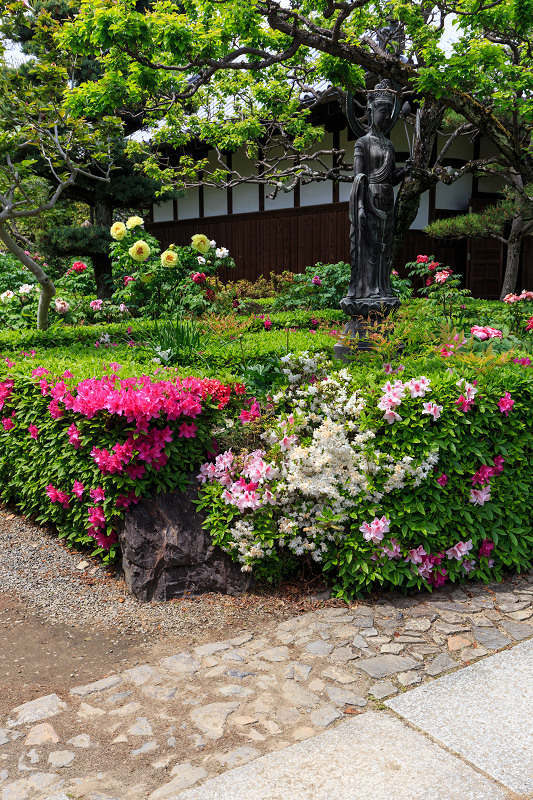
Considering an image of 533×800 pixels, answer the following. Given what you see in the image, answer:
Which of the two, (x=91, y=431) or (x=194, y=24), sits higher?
(x=194, y=24)

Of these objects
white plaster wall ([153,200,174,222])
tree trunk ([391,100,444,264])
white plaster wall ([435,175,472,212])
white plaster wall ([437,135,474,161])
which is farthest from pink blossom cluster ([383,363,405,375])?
white plaster wall ([153,200,174,222])

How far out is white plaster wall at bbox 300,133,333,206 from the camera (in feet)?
46.7

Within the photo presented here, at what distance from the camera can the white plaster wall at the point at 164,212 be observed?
18.7m

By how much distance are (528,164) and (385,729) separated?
307 inches

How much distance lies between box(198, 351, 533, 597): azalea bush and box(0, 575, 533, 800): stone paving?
304 millimetres

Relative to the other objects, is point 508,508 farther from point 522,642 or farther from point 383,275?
point 383,275

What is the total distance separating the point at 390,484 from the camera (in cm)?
376

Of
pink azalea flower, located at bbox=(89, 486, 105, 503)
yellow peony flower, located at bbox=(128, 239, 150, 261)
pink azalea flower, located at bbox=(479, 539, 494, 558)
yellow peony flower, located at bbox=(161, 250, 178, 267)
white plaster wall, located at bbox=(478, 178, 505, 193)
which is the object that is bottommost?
pink azalea flower, located at bbox=(479, 539, 494, 558)

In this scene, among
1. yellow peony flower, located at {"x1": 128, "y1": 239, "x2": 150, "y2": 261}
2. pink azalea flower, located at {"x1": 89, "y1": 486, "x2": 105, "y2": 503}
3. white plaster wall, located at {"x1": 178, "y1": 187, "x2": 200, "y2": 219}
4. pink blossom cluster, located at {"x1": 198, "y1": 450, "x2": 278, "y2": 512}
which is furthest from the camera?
white plaster wall, located at {"x1": 178, "y1": 187, "x2": 200, "y2": 219}

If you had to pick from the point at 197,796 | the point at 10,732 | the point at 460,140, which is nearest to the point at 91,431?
the point at 10,732

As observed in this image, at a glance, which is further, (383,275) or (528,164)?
(528,164)

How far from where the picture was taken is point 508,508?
408 cm

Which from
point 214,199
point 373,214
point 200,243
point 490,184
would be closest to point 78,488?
point 373,214

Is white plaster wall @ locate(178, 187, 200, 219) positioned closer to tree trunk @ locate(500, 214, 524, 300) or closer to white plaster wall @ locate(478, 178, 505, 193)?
white plaster wall @ locate(478, 178, 505, 193)
